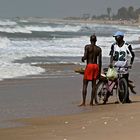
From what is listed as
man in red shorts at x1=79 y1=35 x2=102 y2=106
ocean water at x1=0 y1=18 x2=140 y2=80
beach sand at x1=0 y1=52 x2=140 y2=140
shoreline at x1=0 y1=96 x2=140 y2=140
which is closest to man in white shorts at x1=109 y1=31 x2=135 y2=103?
man in red shorts at x1=79 y1=35 x2=102 y2=106

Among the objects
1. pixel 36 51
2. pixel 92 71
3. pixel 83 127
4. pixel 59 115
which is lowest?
pixel 36 51

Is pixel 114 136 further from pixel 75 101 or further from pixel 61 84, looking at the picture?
pixel 61 84

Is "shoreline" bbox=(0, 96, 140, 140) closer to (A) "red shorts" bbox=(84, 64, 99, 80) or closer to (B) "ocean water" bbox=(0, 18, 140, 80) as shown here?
(A) "red shorts" bbox=(84, 64, 99, 80)

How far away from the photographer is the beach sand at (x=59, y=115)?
22.4 ft

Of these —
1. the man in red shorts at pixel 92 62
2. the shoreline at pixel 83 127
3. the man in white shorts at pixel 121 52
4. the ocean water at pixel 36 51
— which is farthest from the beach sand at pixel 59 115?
the ocean water at pixel 36 51

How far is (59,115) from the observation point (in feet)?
29.7

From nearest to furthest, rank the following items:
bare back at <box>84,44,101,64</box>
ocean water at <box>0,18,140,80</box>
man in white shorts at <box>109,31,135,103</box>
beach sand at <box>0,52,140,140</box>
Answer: beach sand at <box>0,52,140,140</box>, man in white shorts at <box>109,31,135,103</box>, bare back at <box>84,44,101,64</box>, ocean water at <box>0,18,140,80</box>

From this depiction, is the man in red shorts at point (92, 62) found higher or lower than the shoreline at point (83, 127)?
higher

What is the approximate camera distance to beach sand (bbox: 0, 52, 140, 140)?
6829 millimetres

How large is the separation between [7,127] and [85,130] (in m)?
1.32

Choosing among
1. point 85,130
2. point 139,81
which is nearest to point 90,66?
point 85,130

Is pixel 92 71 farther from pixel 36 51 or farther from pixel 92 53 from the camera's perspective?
pixel 36 51

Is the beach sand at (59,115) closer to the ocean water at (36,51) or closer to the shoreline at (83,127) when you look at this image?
the shoreline at (83,127)

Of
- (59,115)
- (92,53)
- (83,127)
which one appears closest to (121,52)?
(92,53)
